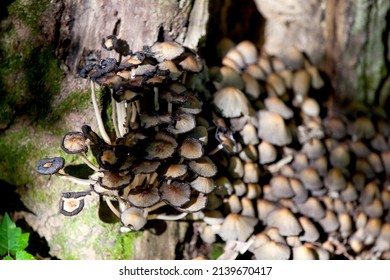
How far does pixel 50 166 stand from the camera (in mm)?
2729

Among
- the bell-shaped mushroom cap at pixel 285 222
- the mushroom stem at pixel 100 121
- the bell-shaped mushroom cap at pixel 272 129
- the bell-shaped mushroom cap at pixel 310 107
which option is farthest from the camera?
the bell-shaped mushroom cap at pixel 310 107

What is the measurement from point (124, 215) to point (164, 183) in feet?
1.07

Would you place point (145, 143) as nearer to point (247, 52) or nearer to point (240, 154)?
point (240, 154)

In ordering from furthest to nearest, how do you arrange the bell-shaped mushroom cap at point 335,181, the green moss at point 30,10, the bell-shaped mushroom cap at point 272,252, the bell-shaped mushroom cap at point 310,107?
the bell-shaped mushroom cap at point 310,107, the bell-shaped mushroom cap at point 335,181, the bell-shaped mushroom cap at point 272,252, the green moss at point 30,10

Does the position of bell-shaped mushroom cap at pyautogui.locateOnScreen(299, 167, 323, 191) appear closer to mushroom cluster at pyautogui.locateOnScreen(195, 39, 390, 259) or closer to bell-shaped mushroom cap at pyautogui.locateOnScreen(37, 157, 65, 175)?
mushroom cluster at pyautogui.locateOnScreen(195, 39, 390, 259)

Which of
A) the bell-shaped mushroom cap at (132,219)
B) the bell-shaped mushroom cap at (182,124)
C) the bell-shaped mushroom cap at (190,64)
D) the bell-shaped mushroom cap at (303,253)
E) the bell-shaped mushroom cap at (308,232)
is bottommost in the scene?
the bell-shaped mushroom cap at (303,253)

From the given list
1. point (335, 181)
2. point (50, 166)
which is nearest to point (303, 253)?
point (335, 181)

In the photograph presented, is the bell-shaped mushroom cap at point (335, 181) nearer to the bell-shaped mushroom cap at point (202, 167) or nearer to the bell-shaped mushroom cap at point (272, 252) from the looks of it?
the bell-shaped mushroom cap at point (272, 252)

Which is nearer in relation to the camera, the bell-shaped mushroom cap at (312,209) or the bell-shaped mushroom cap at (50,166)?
the bell-shaped mushroom cap at (50,166)

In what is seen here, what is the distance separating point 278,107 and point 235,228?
1.03 metres

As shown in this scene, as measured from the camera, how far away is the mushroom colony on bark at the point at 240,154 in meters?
2.81

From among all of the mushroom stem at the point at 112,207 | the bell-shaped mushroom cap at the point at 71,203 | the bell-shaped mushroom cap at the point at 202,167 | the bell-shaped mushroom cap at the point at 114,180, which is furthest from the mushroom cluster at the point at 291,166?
the bell-shaped mushroom cap at the point at 71,203

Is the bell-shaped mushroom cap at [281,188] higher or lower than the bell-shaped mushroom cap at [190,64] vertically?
lower
